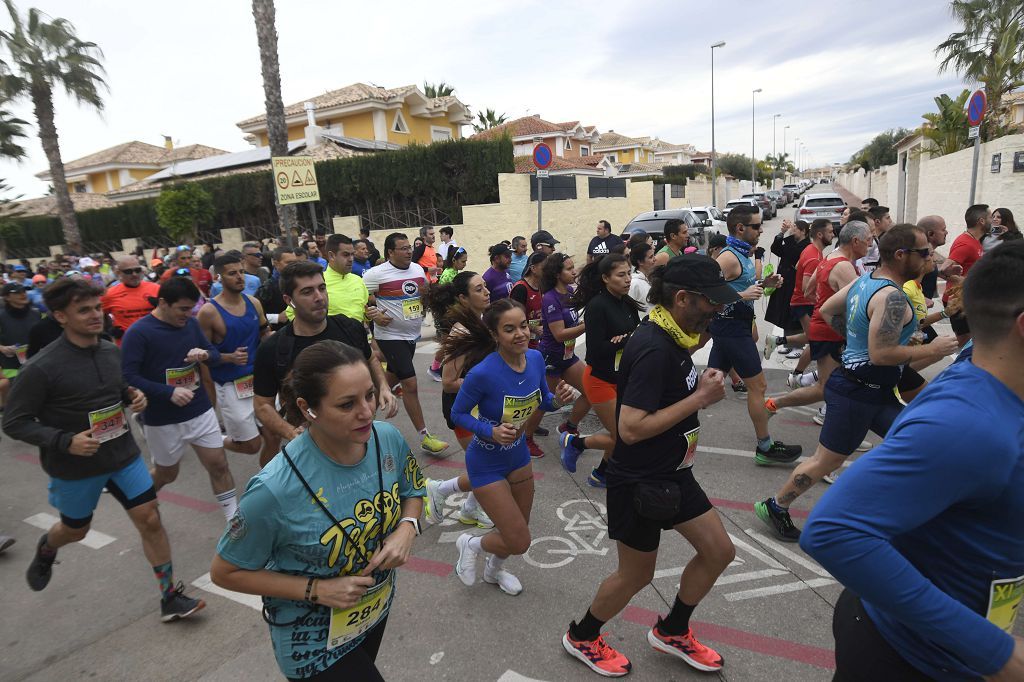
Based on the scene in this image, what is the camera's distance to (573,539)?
428 cm

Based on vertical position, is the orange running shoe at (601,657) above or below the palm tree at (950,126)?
below

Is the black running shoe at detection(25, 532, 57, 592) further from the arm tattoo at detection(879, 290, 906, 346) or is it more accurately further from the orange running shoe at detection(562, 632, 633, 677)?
the arm tattoo at detection(879, 290, 906, 346)

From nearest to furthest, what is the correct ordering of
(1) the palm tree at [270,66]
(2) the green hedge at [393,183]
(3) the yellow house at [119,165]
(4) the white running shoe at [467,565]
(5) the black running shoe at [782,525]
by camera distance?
1. (4) the white running shoe at [467,565]
2. (5) the black running shoe at [782,525]
3. (1) the palm tree at [270,66]
4. (2) the green hedge at [393,183]
5. (3) the yellow house at [119,165]

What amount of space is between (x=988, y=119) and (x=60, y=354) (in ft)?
73.1

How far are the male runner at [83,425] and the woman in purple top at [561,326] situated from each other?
10.7 feet

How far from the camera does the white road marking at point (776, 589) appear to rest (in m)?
3.52

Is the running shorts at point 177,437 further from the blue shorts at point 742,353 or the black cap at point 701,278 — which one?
the blue shorts at point 742,353

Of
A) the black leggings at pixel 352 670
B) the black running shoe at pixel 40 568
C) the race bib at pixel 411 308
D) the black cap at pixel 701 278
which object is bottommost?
the black running shoe at pixel 40 568

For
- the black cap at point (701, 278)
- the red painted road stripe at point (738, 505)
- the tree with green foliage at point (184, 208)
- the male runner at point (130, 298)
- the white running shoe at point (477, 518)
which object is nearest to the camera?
the black cap at point (701, 278)

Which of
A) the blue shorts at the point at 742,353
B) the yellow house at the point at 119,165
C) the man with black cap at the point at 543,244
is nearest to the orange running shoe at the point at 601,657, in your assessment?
the blue shorts at the point at 742,353

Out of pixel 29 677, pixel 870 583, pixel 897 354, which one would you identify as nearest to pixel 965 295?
pixel 870 583

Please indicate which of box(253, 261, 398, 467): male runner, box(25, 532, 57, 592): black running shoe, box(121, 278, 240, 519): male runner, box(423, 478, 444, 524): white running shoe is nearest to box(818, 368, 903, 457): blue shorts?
box(423, 478, 444, 524): white running shoe

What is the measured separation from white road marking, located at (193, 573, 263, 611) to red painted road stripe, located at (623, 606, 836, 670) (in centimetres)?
235

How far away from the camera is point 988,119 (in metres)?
17.1
